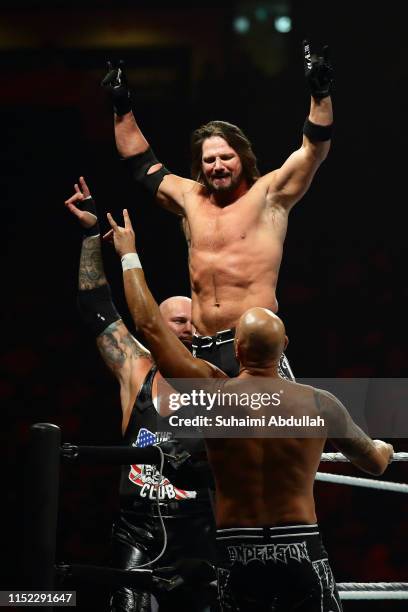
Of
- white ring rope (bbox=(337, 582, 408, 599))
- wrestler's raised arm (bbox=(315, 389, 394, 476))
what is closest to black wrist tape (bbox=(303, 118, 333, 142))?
wrestler's raised arm (bbox=(315, 389, 394, 476))

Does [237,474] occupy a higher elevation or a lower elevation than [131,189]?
lower

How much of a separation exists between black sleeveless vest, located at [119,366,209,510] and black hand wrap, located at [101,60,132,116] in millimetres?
797

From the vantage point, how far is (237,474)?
6.27 ft

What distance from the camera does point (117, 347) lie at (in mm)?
2832

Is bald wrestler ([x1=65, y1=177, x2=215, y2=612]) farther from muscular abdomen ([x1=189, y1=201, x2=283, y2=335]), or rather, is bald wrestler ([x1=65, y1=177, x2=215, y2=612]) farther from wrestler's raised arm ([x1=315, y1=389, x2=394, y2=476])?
wrestler's raised arm ([x1=315, y1=389, x2=394, y2=476])

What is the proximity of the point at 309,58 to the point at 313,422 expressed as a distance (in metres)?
1.11

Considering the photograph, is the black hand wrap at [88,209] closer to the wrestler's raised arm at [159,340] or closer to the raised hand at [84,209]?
the raised hand at [84,209]

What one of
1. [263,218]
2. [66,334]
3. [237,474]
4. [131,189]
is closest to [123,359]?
[263,218]

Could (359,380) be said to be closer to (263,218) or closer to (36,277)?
(36,277)

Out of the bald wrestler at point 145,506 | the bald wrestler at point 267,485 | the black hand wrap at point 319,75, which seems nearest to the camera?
the bald wrestler at point 267,485

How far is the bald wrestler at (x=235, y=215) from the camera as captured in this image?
8.27ft

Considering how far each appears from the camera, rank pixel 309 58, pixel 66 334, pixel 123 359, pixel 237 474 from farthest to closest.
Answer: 1. pixel 66 334
2. pixel 123 359
3. pixel 309 58
4. pixel 237 474

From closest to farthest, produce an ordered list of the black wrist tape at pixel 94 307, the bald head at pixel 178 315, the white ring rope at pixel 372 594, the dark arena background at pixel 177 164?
the white ring rope at pixel 372 594
the black wrist tape at pixel 94 307
the bald head at pixel 178 315
the dark arena background at pixel 177 164

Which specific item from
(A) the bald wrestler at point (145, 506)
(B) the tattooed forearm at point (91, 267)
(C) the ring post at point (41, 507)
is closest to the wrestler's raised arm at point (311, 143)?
(A) the bald wrestler at point (145, 506)
